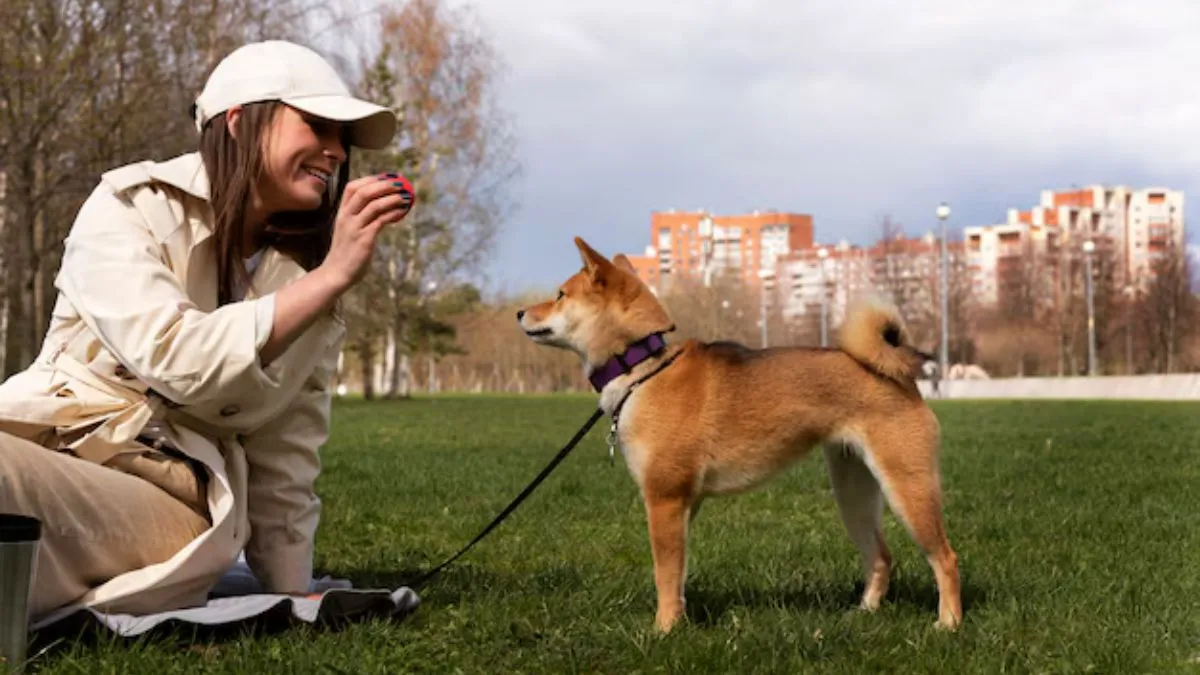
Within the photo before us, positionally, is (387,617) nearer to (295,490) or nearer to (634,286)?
(295,490)

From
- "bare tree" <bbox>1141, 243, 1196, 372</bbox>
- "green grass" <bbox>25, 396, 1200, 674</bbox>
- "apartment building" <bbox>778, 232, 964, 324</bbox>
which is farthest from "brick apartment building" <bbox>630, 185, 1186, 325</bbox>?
"green grass" <bbox>25, 396, 1200, 674</bbox>

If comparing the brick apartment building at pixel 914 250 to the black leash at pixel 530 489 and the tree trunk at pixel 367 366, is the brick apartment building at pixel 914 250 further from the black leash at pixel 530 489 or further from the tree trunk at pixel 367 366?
the black leash at pixel 530 489

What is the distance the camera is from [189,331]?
9.53 ft

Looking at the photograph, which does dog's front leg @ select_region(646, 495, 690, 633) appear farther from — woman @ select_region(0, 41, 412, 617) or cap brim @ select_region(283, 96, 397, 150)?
cap brim @ select_region(283, 96, 397, 150)

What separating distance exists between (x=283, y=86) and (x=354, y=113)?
22 centimetres

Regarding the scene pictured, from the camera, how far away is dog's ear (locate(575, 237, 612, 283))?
4.22 metres

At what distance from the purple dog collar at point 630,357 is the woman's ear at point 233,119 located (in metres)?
1.51

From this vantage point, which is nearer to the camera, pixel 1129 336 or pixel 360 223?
pixel 360 223

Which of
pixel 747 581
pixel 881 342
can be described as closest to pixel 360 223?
pixel 881 342

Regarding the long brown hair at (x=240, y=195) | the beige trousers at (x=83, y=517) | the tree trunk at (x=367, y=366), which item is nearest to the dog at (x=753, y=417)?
the long brown hair at (x=240, y=195)

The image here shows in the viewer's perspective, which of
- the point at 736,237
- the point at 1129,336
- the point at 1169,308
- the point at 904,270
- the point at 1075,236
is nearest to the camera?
the point at 1169,308

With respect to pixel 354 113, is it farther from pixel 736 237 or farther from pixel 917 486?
pixel 736 237

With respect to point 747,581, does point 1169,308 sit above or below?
below

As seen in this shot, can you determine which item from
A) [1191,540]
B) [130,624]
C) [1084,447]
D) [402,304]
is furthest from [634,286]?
[402,304]
